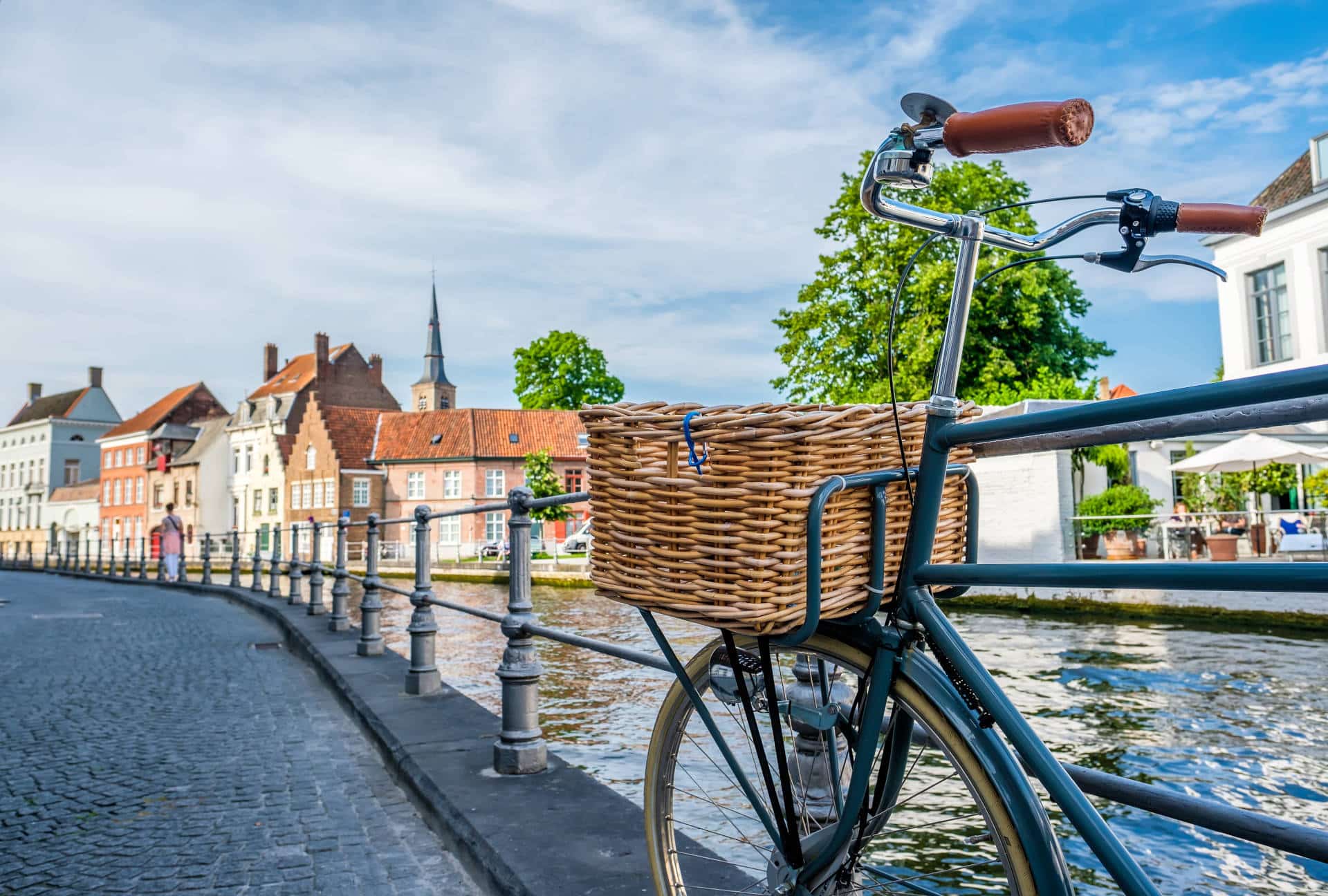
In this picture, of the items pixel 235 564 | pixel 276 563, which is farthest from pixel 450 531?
pixel 276 563

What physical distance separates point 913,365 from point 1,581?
2417 cm

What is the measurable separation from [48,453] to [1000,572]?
87438mm

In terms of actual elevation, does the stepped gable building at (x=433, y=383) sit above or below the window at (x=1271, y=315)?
above

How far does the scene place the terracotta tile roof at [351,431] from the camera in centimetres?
5578

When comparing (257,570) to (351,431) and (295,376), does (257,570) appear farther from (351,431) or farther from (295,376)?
(295,376)

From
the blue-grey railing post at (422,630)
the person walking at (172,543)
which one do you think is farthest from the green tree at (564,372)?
the blue-grey railing post at (422,630)

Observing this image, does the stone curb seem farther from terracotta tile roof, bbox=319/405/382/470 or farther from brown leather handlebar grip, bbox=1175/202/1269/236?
terracotta tile roof, bbox=319/405/382/470

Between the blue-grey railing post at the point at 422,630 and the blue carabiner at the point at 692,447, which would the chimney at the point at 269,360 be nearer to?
the blue-grey railing post at the point at 422,630

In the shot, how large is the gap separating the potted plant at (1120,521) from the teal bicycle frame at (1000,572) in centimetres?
1722

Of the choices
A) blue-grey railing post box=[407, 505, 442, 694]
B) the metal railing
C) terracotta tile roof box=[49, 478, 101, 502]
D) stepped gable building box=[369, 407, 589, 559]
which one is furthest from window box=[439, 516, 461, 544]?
blue-grey railing post box=[407, 505, 442, 694]

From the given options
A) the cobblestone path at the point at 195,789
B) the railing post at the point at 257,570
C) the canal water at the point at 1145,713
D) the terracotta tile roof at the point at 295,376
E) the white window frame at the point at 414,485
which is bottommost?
the canal water at the point at 1145,713

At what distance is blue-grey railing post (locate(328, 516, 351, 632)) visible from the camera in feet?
28.5

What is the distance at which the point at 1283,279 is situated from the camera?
72.1ft

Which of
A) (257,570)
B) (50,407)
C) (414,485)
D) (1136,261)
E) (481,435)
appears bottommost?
(257,570)
